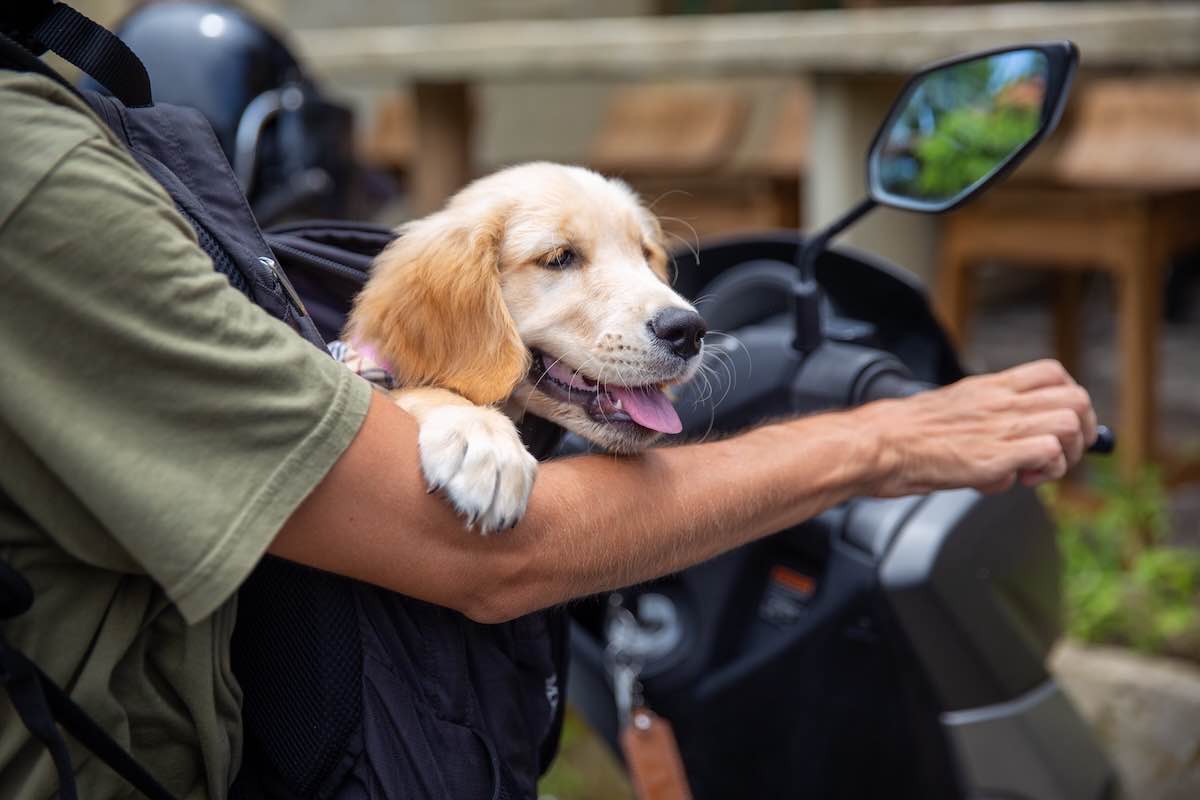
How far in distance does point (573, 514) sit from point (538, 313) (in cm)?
43

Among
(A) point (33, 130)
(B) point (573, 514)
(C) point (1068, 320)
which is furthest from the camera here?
(C) point (1068, 320)

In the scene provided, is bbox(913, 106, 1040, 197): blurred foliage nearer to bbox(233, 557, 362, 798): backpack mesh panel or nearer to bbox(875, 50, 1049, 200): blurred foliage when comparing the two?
bbox(875, 50, 1049, 200): blurred foliage

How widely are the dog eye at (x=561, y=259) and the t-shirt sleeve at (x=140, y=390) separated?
0.65 metres

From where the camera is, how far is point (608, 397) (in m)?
1.68

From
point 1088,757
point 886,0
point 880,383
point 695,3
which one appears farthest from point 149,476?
point 695,3

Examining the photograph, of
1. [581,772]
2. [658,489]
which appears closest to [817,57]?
[581,772]

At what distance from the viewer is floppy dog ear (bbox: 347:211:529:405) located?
168 centimetres


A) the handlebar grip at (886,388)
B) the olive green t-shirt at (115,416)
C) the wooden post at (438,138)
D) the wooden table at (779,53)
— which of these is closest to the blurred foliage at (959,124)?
the handlebar grip at (886,388)

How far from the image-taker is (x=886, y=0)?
24.8 feet

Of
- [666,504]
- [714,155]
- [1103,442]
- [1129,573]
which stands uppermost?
[666,504]

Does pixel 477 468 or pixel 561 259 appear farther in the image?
pixel 561 259

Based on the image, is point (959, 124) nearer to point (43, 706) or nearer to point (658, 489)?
point (658, 489)

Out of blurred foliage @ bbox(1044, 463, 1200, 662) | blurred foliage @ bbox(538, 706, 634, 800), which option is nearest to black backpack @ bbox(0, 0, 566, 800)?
blurred foliage @ bbox(538, 706, 634, 800)

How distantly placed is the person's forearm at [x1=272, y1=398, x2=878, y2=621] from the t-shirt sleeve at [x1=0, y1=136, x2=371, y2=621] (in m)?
0.08
